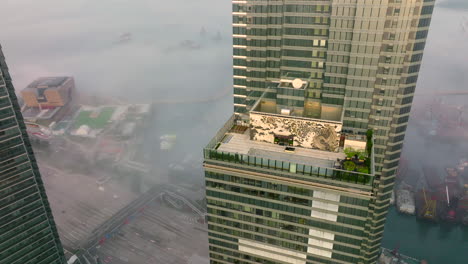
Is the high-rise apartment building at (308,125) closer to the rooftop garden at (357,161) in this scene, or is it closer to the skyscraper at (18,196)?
the rooftop garden at (357,161)

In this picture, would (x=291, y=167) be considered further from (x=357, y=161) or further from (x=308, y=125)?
(x=357, y=161)

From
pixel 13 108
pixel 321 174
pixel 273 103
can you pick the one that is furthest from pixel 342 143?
pixel 13 108

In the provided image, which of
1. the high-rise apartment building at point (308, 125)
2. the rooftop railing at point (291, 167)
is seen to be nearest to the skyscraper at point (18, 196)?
the high-rise apartment building at point (308, 125)

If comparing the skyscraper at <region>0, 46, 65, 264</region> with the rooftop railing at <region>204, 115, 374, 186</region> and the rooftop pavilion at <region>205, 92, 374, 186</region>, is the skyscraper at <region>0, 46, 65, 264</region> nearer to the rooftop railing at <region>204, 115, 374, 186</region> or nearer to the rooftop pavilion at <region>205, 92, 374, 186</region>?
the rooftop pavilion at <region>205, 92, 374, 186</region>

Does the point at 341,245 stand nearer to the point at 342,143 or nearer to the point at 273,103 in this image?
the point at 342,143

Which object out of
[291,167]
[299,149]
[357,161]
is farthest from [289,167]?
[357,161]

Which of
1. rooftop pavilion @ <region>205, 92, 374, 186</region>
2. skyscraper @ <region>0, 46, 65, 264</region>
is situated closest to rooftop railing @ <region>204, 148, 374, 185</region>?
rooftop pavilion @ <region>205, 92, 374, 186</region>
